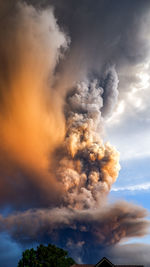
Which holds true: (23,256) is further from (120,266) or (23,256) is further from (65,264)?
(120,266)

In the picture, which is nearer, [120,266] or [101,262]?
[101,262]

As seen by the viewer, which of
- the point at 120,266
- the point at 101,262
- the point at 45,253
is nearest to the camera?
the point at 101,262

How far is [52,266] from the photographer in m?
48.5

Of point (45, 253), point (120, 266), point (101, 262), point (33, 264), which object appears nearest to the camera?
point (101, 262)

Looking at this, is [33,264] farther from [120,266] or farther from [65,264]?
[120,266]

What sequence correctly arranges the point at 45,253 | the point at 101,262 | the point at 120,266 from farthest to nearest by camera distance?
→ the point at 45,253 → the point at 120,266 → the point at 101,262

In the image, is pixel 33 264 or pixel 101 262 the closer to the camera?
pixel 101 262

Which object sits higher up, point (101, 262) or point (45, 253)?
point (45, 253)

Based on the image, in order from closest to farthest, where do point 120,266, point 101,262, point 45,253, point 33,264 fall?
point 101,262 < point 120,266 < point 33,264 < point 45,253

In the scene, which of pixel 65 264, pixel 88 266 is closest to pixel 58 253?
pixel 65 264

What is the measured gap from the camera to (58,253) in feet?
172

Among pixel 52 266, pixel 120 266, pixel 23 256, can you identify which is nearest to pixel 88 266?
pixel 120 266

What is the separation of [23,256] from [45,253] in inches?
189

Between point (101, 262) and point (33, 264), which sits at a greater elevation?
point (33, 264)
